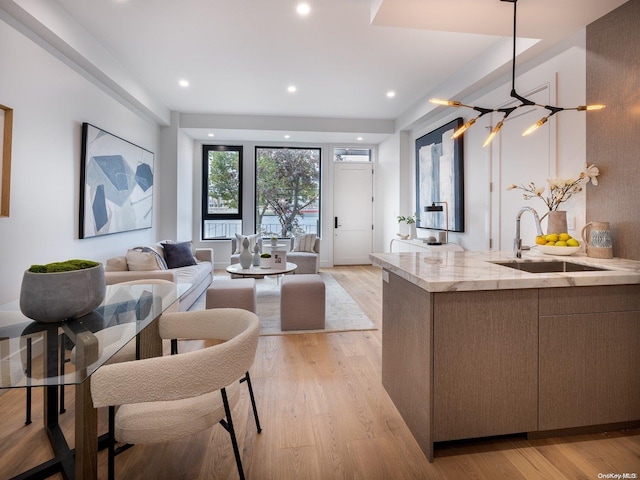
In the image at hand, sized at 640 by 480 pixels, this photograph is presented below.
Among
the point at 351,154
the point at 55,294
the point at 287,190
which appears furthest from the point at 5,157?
the point at 351,154

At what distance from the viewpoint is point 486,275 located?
1.70 metres

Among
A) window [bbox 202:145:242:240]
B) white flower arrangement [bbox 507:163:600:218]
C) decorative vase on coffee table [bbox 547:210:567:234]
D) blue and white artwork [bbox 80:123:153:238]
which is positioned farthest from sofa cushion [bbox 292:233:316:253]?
decorative vase on coffee table [bbox 547:210:567:234]

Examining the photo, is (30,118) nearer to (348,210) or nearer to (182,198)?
(182,198)

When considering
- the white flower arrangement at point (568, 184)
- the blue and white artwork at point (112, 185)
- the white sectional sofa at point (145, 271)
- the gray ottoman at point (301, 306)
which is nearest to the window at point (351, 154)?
the blue and white artwork at point (112, 185)

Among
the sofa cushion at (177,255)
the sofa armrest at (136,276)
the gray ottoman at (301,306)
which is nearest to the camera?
the sofa armrest at (136,276)

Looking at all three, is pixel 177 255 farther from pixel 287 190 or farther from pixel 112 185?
pixel 287 190

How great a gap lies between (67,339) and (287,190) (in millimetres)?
6386

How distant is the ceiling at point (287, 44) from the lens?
8.32ft

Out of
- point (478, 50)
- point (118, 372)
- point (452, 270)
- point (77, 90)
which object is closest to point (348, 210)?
point (478, 50)

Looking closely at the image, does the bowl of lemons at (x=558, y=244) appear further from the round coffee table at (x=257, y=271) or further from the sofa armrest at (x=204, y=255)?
the sofa armrest at (x=204, y=255)

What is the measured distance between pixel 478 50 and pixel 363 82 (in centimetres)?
144

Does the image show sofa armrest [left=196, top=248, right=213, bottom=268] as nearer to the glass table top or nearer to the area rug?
the area rug

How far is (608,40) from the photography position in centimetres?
241

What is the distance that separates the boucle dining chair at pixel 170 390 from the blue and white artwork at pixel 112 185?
295 cm
